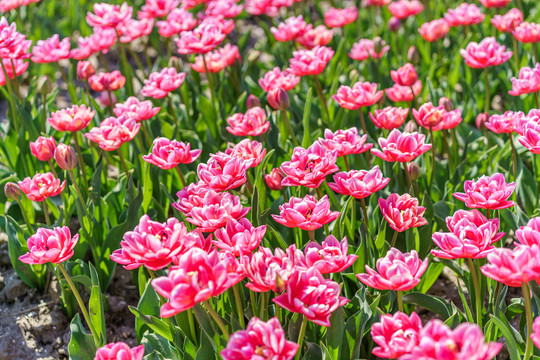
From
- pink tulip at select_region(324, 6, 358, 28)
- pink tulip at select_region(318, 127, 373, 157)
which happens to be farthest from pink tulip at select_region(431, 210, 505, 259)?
pink tulip at select_region(324, 6, 358, 28)

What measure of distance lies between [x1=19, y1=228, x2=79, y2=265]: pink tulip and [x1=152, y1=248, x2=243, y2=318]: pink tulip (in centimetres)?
52

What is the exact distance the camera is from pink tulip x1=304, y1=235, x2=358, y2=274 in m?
1.55

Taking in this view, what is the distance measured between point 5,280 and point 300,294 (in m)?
1.60

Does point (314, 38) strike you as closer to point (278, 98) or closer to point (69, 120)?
point (278, 98)

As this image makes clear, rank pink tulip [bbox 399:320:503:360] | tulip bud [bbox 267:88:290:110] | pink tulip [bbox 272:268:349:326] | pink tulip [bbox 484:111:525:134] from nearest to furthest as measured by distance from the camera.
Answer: pink tulip [bbox 399:320:503:360] < pink tulip [bbox 272:268:349:326] < pink tulip [bbox 484:111:525:134] < tulip bud [bbox 267:88:290:110]

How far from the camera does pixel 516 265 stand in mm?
1348

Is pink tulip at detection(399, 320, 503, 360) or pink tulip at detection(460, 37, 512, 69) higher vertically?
pink tulip at detection(399, 320, 503, 360)

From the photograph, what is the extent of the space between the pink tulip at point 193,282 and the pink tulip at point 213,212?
281mm

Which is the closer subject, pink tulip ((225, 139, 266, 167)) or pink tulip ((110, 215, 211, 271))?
pink tulip ((110, 215, 211, 271))

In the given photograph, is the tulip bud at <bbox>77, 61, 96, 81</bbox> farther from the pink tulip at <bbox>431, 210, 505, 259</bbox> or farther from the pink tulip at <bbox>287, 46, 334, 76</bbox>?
the pink tulip at <bbox>431, 210, 505, 259</bbox>

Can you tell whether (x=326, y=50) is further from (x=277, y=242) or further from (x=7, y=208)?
(x=7, y=208)

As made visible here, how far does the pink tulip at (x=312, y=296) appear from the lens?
1.41 meters

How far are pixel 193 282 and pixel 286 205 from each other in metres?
0.55

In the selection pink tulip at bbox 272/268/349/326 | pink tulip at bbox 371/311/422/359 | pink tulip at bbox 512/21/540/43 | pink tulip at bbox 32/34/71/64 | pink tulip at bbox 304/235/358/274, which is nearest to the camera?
pink tulip at bbox 371/311/422/359
